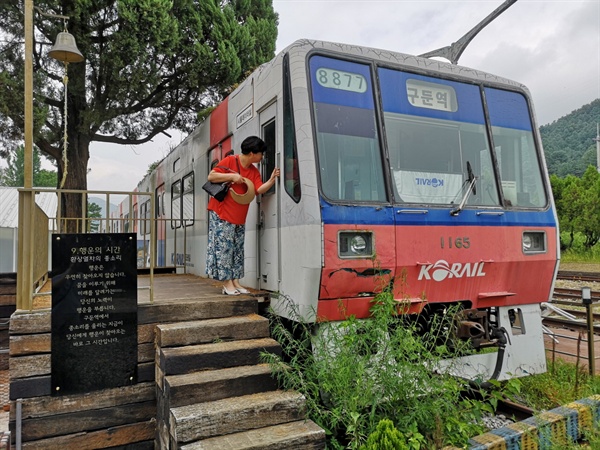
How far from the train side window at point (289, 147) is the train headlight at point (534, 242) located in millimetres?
2456

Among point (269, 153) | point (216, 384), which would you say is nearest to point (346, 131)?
point (269, 153)

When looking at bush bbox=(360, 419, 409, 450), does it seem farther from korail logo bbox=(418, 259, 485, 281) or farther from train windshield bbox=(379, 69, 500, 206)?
train windshield bbox=(379, 69, 500, 206)

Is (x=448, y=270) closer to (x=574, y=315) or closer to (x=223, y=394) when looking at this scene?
(x=223, y=394)

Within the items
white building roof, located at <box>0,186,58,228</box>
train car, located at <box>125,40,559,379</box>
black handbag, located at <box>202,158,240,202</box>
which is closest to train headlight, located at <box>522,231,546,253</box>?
train car, located at <box>125,40,559,379</box>

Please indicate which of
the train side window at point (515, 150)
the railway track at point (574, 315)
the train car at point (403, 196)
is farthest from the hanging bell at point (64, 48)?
the railway track at point (574, 315)

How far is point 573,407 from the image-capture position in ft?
12.7

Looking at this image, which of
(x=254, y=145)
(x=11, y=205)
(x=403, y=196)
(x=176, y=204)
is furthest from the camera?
(x=11, y=205)

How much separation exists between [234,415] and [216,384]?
29 cm

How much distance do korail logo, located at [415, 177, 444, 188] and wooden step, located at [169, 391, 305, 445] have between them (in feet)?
6.95

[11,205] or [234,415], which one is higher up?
[11,205]

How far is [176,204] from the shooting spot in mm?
8617

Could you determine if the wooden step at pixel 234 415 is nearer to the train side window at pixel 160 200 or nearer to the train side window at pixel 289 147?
the train side window at pixel 289 147

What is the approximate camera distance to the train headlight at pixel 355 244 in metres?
3.67

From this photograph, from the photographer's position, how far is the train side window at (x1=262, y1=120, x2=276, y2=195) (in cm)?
432
